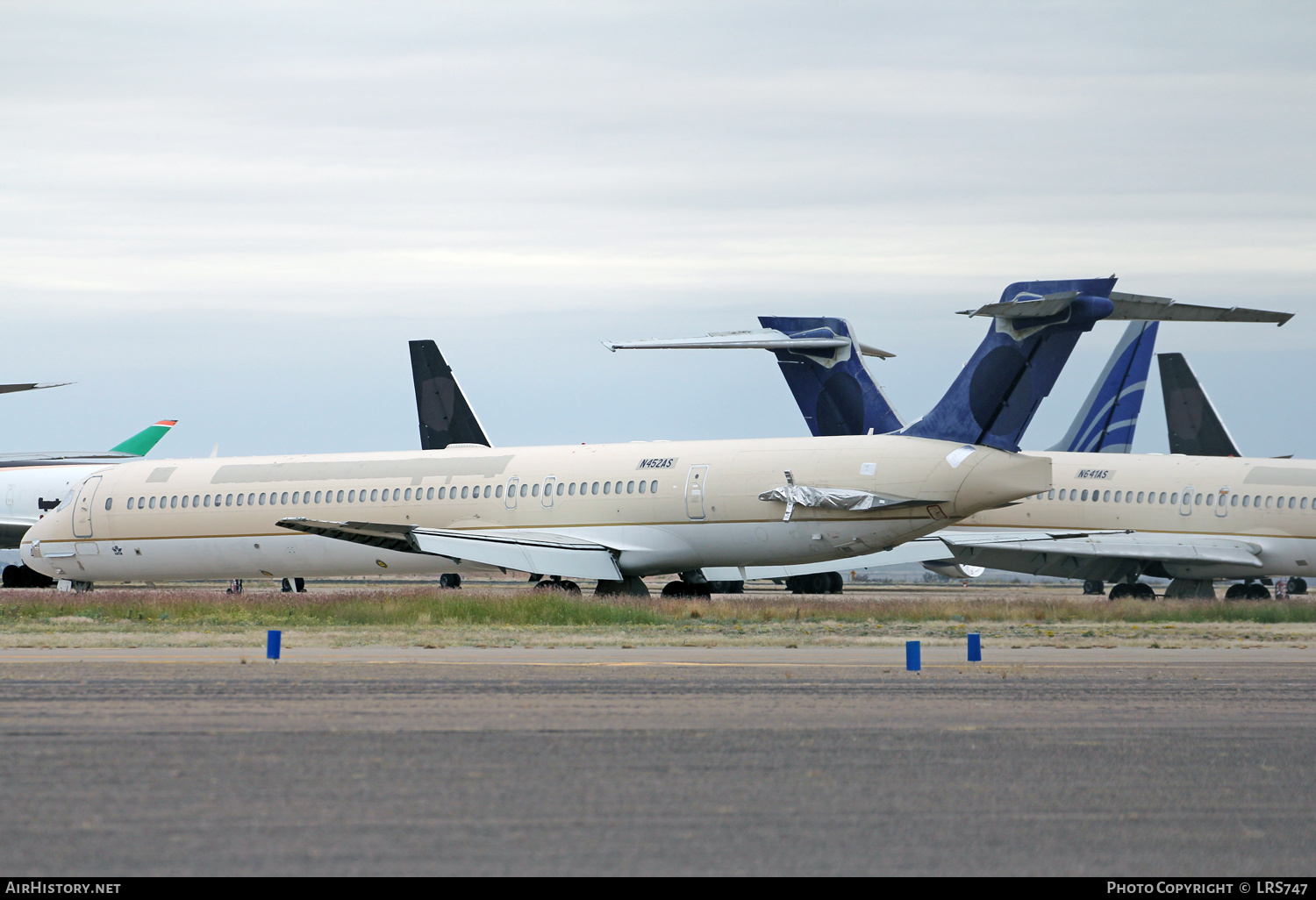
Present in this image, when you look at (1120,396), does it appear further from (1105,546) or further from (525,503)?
(525,503)

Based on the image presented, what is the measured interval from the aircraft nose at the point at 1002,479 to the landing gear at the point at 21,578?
1419 inches

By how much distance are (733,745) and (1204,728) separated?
4.25 metres

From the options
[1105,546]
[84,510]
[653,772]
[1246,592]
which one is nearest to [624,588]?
[1105,546]

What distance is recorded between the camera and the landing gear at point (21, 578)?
176 feet

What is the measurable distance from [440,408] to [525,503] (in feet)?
42.8

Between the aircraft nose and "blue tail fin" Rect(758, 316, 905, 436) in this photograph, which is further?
"blue tail fin" Rect(758, 316, 905, 436)

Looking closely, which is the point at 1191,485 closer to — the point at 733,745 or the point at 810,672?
the point at 810,672

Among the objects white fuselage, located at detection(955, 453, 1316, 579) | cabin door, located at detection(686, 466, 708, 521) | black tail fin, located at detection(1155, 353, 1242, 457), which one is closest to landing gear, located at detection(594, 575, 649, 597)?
cabin door, located at detection(686, 466, 708, 521)

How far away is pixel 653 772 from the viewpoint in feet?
34.1

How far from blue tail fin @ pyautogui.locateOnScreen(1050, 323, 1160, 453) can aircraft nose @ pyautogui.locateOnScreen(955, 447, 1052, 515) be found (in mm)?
17630

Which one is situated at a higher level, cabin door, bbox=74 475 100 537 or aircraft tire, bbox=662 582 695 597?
cabin door, bbox=74 475 100 537

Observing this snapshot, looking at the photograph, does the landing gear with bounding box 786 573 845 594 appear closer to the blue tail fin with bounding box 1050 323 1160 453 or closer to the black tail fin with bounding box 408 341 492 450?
the blue tail fin with bounding box 1050 323 1160 453

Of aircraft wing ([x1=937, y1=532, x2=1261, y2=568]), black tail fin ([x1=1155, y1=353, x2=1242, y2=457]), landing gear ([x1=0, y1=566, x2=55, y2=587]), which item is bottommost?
landing gear ([x1=0, y1=566, x2=55, y2=587])

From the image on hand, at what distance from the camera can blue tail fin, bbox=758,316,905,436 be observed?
40.9m
